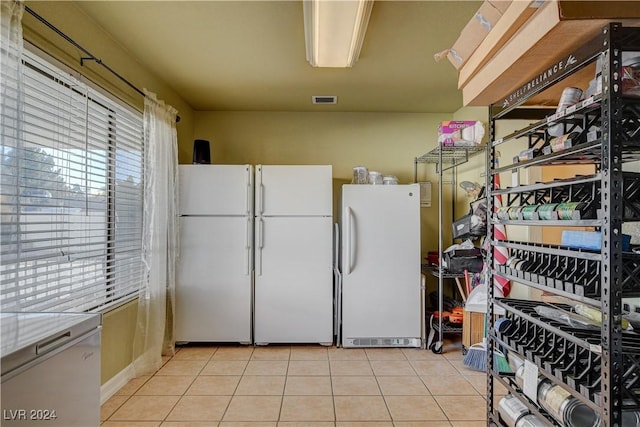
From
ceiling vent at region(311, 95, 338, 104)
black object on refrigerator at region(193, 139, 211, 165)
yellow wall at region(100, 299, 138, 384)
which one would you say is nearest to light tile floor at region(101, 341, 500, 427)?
yellow wall at region(100, 299, 138, 384)

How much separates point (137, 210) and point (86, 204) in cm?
63

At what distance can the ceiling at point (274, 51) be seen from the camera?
2.04m

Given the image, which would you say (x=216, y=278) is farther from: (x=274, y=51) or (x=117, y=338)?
(x=274, y=51)

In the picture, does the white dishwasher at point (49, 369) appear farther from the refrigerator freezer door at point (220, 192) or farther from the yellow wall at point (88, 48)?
the refrigerator freezer door at point (220, 192)

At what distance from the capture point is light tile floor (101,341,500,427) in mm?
2133

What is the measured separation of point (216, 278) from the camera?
11.0ft

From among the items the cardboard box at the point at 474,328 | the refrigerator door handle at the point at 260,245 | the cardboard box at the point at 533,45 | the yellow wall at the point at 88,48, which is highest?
the yellow wall at the point at 88,48

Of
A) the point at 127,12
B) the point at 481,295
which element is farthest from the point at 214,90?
the point at 481,295

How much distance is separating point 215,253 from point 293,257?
714mm

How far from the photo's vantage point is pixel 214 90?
336 centimetres

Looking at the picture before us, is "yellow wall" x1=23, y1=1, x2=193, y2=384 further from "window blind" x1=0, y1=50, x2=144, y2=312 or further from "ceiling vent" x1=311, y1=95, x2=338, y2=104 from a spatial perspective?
"ceiling vent" x1=311, y1=95, x2=338, y2=104

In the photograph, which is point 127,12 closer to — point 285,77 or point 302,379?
point 285,77

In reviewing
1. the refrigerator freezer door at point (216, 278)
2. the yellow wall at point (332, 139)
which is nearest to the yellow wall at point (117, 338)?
the refrigerator freezer door at point (216, 278)

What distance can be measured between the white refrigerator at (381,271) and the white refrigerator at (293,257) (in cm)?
20
